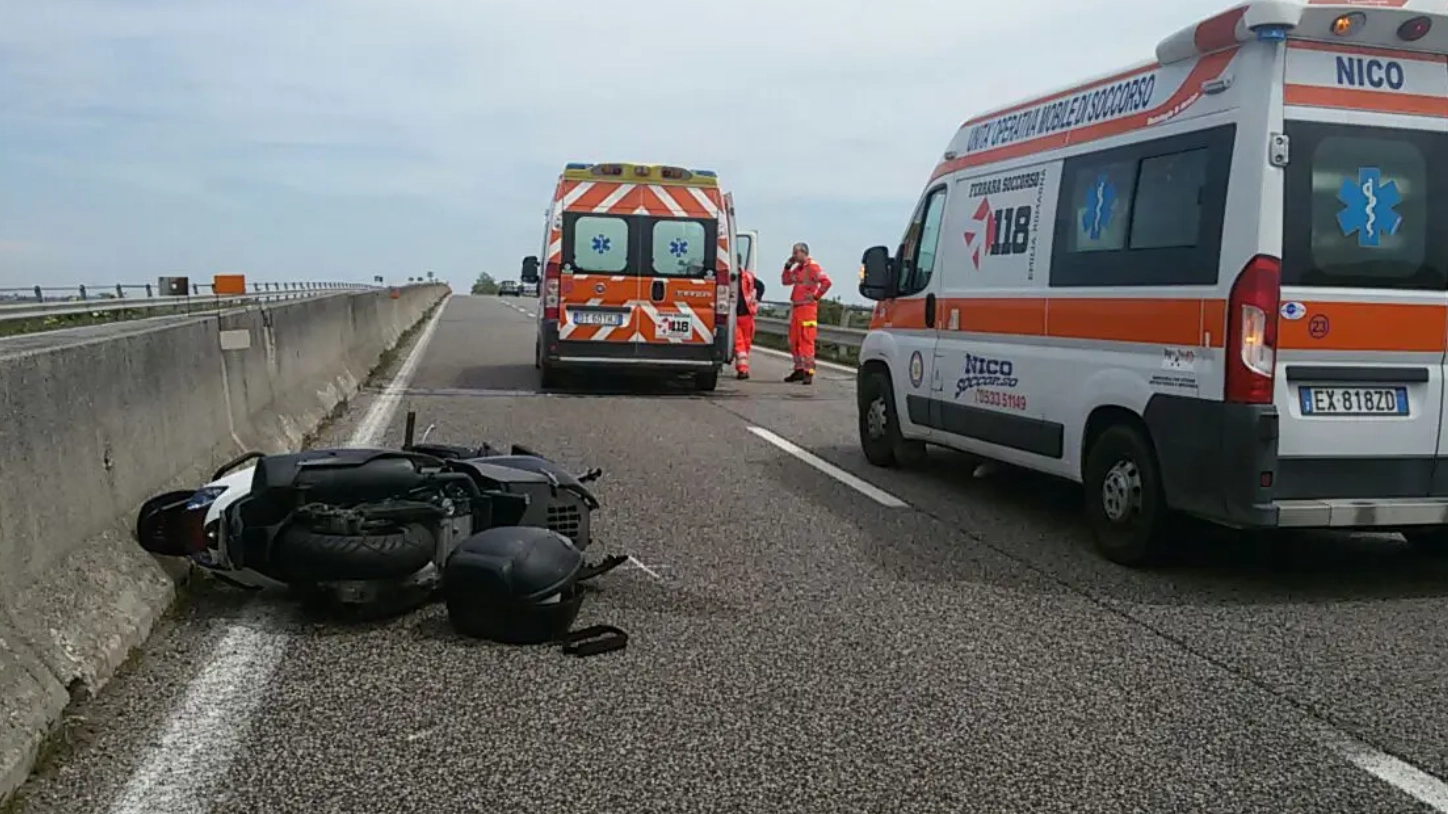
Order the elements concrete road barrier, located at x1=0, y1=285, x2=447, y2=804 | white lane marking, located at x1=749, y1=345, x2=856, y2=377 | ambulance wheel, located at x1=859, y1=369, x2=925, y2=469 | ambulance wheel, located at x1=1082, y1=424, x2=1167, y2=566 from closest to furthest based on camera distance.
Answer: concrete road barrier, located at x1=0, y1=285, x2=447, y2=804 → ambulance wheel, located at x1=1082, y1=424, x2=1167, y2=566 → ambulance wheel, located at x1=859, y1=369, x2=925, y2=469 → white lane marking, located at x1=749, y1=345, x2=856, y2=377

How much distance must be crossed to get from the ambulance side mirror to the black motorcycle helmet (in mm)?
4658

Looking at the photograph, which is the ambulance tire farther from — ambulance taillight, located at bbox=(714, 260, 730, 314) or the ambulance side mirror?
ambulance taillight, located at bbox=(714, 260, 730, 314)

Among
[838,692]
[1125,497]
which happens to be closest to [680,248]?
[1125,497]

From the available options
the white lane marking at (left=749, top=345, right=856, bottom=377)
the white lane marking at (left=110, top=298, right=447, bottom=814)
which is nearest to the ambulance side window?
the white lane marking at (left=110, top=298, right=447, bottom=814)

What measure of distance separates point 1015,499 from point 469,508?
3.98 metres

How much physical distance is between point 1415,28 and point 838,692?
395cm

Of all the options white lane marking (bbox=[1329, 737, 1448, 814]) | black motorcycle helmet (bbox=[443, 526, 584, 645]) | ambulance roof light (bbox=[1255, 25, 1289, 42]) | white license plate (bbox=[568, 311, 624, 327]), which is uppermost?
ambulance roof light (bbox=[1255, 25, 1289, 42])

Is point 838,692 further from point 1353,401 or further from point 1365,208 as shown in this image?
point 1365,208

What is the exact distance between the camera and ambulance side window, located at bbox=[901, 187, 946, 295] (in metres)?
8.49

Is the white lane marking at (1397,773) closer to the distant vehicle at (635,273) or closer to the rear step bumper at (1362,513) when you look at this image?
the rear step bumper at (1362,513)

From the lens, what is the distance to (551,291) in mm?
14828

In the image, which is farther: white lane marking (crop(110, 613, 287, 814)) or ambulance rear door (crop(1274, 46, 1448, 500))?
ambulance rear door (crop(1274, 46, 1448, 500))

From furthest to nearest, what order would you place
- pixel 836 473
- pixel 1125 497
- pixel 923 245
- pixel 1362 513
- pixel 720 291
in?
pixel 720 291
pixel 836 473
pixel 923 245
pixel 1125 497
pixel 1362 513

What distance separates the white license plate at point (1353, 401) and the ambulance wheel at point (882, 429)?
358cm
